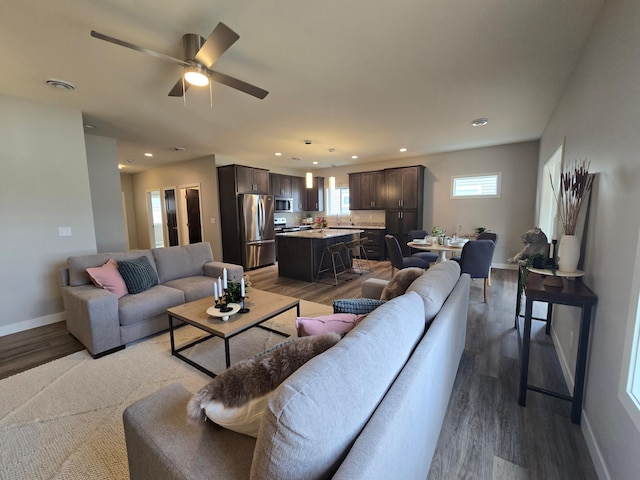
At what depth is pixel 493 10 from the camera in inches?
70.5

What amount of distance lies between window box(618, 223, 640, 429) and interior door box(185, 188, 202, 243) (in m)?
7.08

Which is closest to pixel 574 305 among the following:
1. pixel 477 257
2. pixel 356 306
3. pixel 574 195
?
pixel 574 195

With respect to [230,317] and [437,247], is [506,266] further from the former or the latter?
[230,317]

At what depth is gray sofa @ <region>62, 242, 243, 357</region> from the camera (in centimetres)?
246

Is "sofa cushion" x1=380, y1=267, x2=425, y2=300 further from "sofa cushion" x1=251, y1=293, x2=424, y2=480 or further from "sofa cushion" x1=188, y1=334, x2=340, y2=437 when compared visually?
"sofa cushion" x1=188, y1=334, x2=340, y2=437

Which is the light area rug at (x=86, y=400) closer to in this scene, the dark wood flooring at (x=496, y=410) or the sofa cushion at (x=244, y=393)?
the dark wood flooring at (x=496, y=410)

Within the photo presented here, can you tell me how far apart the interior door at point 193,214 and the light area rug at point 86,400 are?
14.3 ft

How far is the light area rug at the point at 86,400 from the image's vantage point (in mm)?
1473

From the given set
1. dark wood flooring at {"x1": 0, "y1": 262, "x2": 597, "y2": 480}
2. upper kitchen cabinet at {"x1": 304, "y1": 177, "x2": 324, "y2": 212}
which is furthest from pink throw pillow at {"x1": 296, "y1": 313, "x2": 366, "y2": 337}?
upper kitchen cabinet at {"x1": 304, "y1": 177, "x2": 324, "y2": 212}

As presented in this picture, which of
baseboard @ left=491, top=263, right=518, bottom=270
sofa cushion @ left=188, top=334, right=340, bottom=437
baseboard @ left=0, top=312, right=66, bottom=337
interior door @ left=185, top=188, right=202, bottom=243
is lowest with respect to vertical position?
baseboard @ left=0, top=312, right=66, bottom=337

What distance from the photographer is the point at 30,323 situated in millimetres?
3174

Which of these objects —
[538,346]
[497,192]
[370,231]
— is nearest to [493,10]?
[538,346]

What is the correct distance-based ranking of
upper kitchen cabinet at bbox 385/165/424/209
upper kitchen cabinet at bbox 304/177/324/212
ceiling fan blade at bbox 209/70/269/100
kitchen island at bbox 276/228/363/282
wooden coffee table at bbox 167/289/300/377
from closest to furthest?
wooden coffee table at bbox 167/289/300/377
ceiling fan blade at bbox 209/70/269/100
kitchen island at bbox 276/228/363/282
upper kitchen cabinet at bbox 385/165/424/209
upper kitchen cabinet at bbox 304/177/324/212

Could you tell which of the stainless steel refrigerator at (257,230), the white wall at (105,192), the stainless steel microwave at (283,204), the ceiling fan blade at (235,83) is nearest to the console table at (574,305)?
the ceiling fan blade at (235,83)
